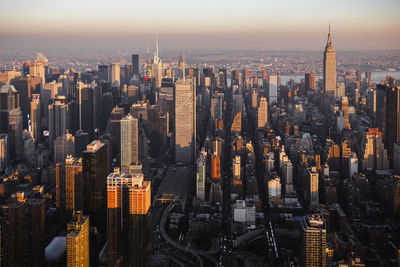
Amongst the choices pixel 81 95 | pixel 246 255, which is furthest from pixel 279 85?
pixel 246 255

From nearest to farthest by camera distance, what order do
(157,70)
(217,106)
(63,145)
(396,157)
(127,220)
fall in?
(127,220)
(396,157)
(63,145)
(217,106)
(157,70)

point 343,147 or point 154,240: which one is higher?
point 343,147

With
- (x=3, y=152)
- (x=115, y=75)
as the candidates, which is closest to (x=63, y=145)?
(x=3, y=152)

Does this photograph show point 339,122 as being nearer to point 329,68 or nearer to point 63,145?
point 329,68

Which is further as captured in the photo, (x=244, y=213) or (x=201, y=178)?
(x=201, y=178)

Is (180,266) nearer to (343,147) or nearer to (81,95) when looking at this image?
(343,147)

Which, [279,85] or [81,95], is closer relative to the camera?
[81,95]

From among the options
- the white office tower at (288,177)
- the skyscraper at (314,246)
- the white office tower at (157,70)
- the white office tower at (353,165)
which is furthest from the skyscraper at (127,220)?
the white office tower at (157,70)

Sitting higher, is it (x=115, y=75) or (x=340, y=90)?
(x=115, y=75)

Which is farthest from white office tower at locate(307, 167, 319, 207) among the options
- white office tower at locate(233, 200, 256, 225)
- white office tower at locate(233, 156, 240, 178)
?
white office tower at locate(233, 156, 240, 178)
